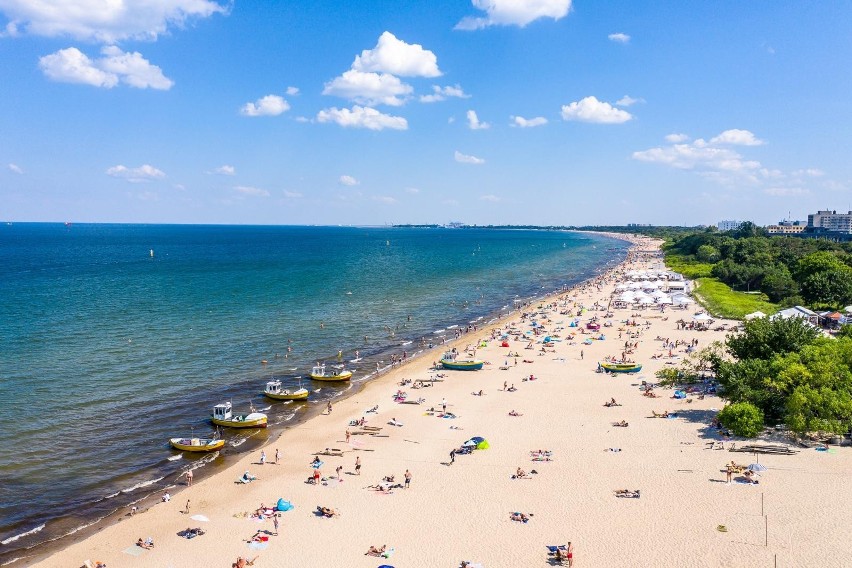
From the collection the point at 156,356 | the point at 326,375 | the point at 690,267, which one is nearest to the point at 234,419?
the point at 326,375

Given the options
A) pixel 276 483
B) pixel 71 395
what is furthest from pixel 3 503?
pixel 71 395

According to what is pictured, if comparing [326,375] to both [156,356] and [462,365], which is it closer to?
[462,365]

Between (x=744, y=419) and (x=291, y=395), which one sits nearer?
(x=744, y=419)

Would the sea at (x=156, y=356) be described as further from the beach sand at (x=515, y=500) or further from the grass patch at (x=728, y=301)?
the grass patch at (x=728, y=301)

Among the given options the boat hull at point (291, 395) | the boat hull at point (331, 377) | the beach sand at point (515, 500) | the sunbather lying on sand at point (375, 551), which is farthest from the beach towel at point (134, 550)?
the boat hull at point (331, 377)

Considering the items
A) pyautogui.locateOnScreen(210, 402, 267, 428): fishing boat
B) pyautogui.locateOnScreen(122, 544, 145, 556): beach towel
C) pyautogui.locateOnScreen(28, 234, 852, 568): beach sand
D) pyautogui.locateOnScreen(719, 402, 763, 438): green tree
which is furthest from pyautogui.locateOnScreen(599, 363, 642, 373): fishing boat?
pyautogui.locateOnScreen(122, 544, 145, 556): beach towel

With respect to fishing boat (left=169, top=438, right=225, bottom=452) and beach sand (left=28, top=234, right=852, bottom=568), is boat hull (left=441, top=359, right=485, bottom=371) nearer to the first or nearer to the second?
beach sand (left=28, top=234, right=852, bottom=568)
